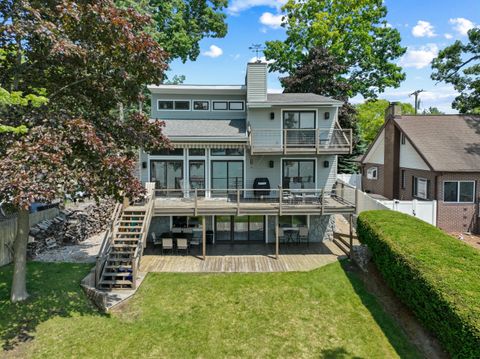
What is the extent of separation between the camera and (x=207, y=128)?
20203 millimetres

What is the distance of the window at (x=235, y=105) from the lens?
21.9 meters

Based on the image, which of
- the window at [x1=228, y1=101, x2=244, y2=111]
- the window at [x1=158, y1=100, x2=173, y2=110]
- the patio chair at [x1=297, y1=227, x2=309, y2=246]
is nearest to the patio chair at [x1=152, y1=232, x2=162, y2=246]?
the patio chair at [x1=297, y1=227, x2=309, y2=246]

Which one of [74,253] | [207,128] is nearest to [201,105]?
[207,128]

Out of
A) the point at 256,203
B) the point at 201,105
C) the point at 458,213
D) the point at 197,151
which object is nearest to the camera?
the point at 256,203

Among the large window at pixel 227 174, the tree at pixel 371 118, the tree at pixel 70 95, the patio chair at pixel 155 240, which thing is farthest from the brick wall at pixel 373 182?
the tree at pixel 70 95

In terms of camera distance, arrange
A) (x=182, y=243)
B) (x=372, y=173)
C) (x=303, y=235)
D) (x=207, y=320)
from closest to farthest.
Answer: (x=207, y=320)
(x=182, y=243)
(x=303, y=235)
(x=372, y=173)

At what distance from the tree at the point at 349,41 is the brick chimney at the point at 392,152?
40.4 feet

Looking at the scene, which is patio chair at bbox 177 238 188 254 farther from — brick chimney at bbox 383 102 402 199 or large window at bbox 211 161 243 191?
brick chimney at bbox 383 102 402 199

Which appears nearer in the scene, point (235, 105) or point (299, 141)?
point (299, 141)

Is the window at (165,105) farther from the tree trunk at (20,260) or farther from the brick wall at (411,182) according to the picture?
the brick wall at (411,182)

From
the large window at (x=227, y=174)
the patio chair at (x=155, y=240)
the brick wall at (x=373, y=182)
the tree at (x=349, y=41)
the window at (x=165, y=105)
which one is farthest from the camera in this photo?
the tree at (x=349, y=41)

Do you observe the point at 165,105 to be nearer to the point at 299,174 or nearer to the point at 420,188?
the point at 299,174

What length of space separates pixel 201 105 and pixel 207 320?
14517 mm

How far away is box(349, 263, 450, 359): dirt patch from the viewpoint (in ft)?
32.4
